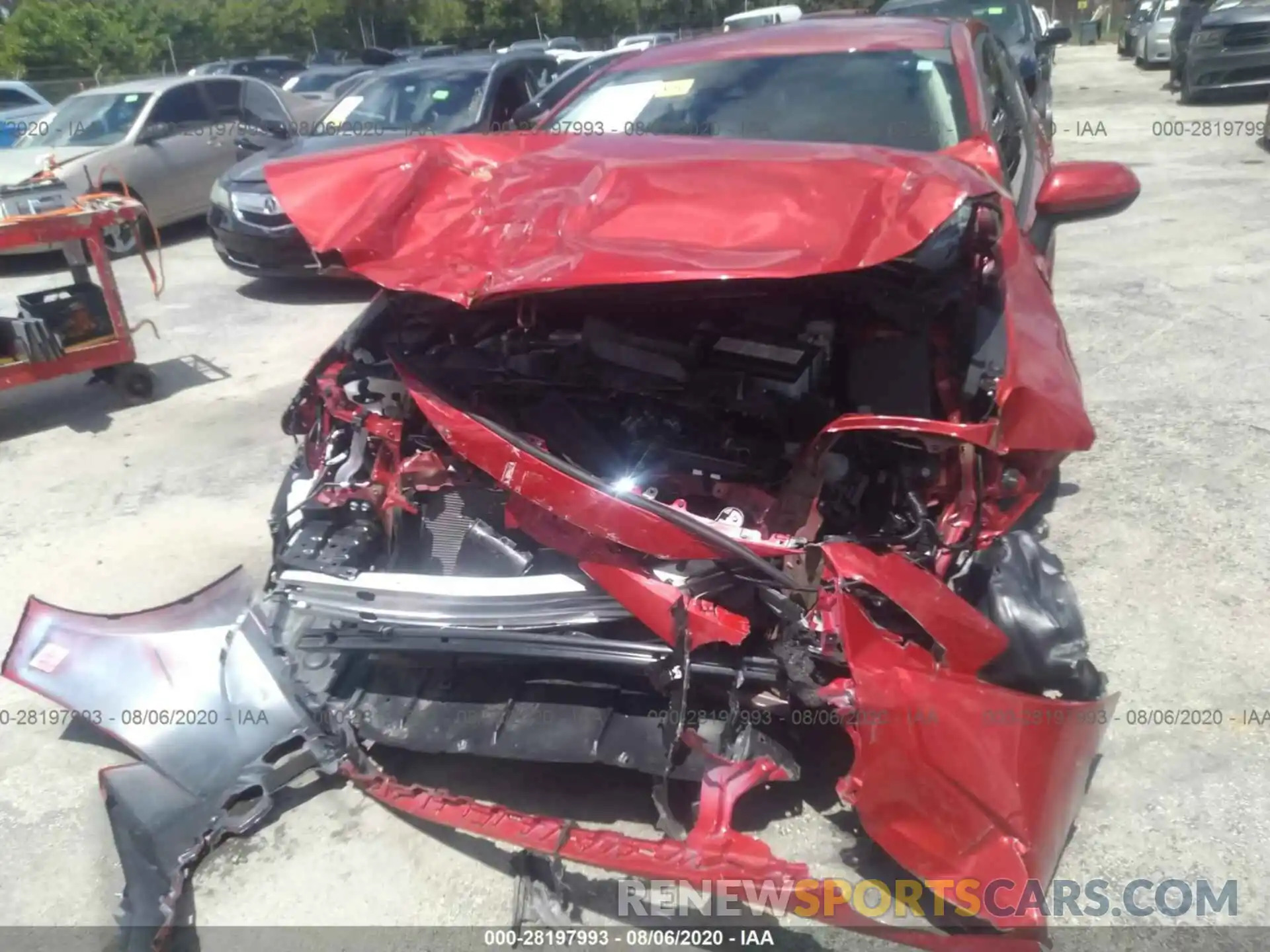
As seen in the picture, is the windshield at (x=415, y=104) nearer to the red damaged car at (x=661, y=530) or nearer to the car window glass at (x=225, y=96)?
the car window glass at (x=225, y=96)

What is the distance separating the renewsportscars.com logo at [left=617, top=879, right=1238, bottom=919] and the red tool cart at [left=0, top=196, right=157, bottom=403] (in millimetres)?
4706

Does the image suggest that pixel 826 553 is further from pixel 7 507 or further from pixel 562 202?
pixel 7 507

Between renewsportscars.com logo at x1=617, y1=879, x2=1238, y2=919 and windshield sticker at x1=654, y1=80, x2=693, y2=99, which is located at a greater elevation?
windshield sticker at x1=654, y1=80, x2=693, y2=99

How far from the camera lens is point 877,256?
224 cm

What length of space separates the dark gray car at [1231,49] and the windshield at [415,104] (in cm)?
995

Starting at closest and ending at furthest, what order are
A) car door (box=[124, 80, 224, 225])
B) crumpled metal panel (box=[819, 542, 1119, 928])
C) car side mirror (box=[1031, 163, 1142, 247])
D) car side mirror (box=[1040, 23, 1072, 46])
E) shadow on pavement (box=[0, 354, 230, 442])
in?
crumpled metal panel (box=[819, 542, 1119, 928])
car side mirror (box=[1031, 163, 1142, 247])
shadow on pavement (box=[0, 354, 230, 442])
car door (box=[124, 80, 224, 225])
car side mirror (box=[1040, 23, 1072, 46])

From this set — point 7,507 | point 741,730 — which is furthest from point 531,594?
point 7,507

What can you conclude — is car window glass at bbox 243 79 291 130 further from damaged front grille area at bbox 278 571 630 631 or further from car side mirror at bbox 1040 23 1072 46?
damaged front grille area at bbox 278 571 630 631

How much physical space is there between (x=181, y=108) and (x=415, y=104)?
11.4 feet

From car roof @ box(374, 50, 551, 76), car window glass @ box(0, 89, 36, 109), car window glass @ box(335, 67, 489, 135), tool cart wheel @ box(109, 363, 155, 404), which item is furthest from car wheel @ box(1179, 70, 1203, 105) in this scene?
car window glass @ box(0, 89, 36, 109)

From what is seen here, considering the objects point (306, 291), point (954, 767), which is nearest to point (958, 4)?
point (306, 291)

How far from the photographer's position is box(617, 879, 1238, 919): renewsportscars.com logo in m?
2.21

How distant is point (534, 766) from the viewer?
285cm

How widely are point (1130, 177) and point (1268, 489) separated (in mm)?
1408
